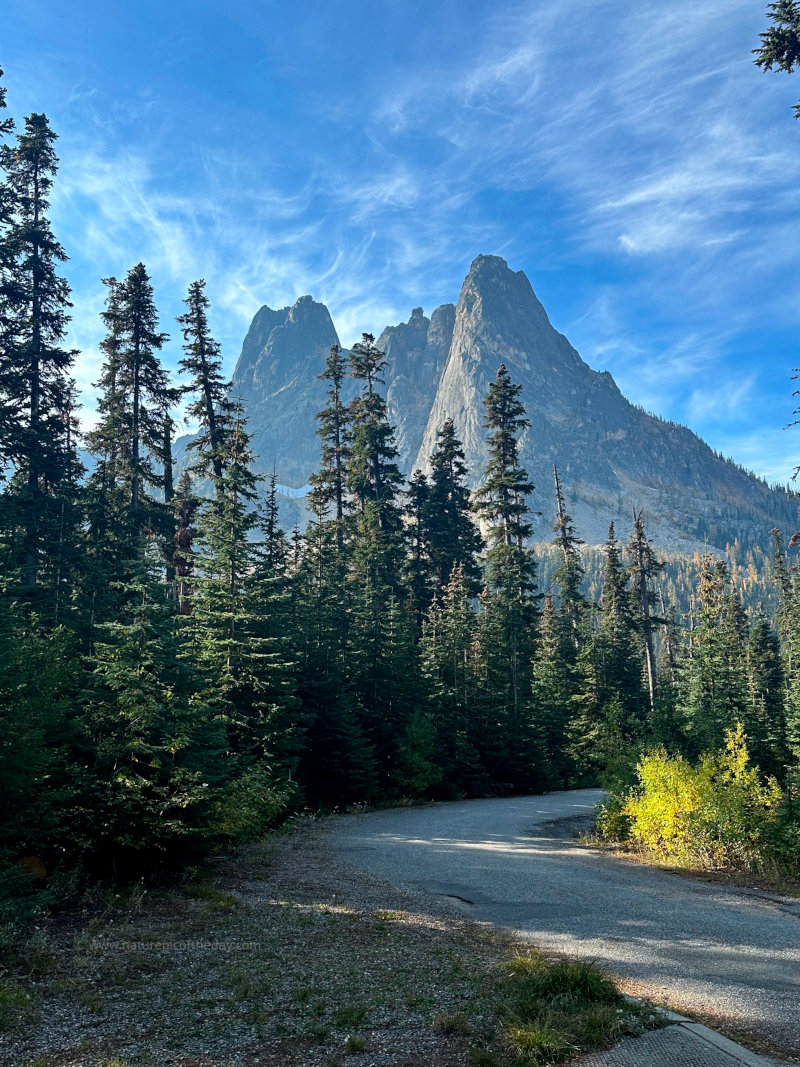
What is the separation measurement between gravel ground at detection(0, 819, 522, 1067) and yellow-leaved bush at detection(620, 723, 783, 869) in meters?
6.72

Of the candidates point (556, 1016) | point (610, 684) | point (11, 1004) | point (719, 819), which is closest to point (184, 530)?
point (719, 819)

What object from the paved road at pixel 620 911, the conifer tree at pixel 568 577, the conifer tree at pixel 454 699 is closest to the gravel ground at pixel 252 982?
the paved road at pixel 620 911

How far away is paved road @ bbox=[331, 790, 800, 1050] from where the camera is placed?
6773 mm

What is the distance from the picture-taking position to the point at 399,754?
26641 mm

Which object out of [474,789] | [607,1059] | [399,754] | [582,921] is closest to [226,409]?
[399,754]

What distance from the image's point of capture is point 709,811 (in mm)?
13648

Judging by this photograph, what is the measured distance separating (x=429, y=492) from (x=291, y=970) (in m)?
41.6

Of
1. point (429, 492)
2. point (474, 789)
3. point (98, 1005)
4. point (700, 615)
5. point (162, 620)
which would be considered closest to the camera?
point (98, 1005)

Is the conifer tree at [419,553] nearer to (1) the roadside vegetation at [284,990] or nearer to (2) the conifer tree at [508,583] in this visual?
(2) the conifer tree at [508,583]

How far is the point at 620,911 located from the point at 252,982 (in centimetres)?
599

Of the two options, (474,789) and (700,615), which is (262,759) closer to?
(474,789)

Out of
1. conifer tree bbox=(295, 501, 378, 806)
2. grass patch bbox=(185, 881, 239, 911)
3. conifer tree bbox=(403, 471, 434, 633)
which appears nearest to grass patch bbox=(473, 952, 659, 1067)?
grass patch bbox=(185, 881, 239, 911)

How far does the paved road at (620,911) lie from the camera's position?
677cm

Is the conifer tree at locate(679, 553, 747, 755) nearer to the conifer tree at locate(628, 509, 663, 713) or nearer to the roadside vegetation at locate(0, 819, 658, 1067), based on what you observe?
the conifer tree at locate(628, 509, 663, 713)
